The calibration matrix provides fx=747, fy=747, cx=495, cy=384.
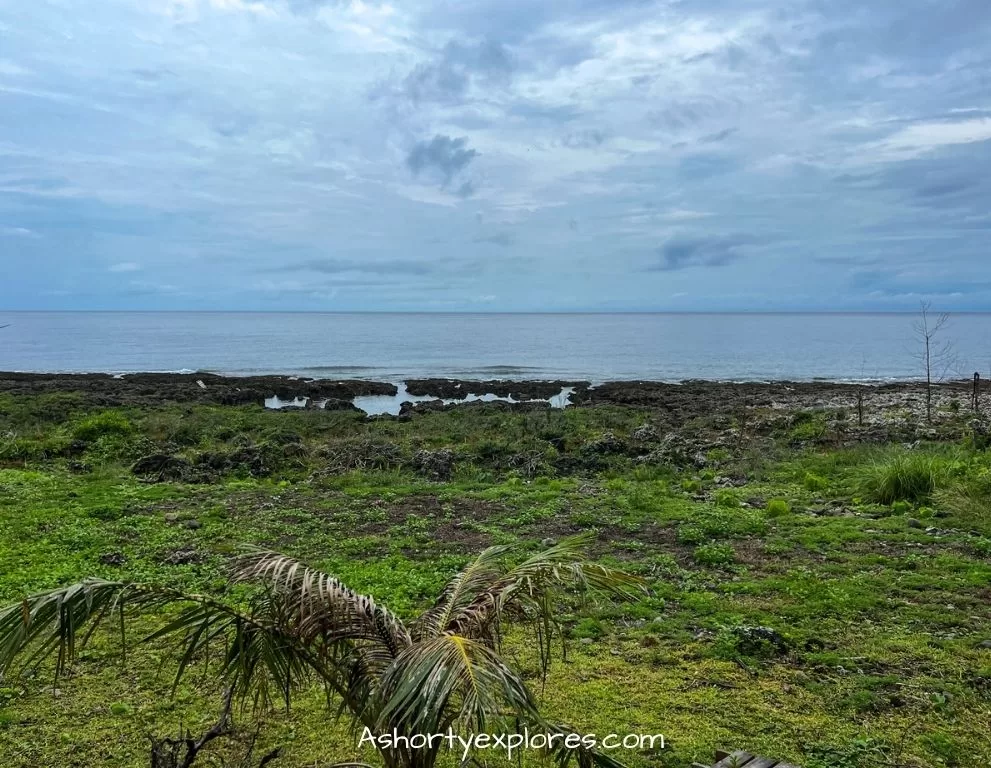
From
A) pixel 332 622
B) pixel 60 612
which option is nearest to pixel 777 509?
pixel 332 622

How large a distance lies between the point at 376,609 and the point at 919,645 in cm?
483

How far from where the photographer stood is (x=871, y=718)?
4.96m

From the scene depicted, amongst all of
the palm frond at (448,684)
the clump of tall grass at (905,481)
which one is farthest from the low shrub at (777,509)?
the palm frond at (448,684)

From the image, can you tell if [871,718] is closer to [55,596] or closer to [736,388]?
[55,596]

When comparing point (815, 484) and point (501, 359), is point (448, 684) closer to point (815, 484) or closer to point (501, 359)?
point (815, 484)

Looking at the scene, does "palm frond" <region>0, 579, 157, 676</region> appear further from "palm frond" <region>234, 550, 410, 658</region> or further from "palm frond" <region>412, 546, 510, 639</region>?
"palm frond" <region>412, 546, 510, 639</region>

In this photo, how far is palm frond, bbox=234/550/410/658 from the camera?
3.33m

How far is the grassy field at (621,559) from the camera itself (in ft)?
16.3

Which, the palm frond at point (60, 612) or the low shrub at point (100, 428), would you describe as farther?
the low shrub at point (100, 428)

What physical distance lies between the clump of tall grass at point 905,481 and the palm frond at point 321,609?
9552mm

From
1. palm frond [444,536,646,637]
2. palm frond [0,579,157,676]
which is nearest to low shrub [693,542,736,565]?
palm frond [444,536,646,637]

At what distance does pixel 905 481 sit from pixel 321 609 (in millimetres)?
10128

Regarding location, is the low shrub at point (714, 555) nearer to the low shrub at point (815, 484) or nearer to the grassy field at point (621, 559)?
the grassy field at point (621, 559)

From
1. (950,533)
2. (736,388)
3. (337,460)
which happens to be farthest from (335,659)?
(736,388)
